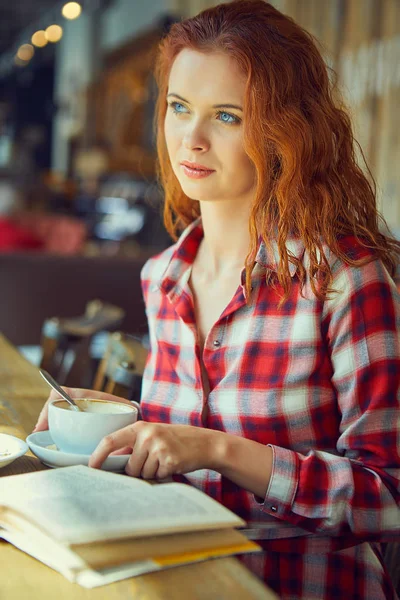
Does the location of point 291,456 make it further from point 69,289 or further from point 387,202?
point 387,202

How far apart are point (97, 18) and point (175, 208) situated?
39.2 feet

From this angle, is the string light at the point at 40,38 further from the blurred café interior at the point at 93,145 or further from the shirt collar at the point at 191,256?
the shirt collar at the point at 191,256

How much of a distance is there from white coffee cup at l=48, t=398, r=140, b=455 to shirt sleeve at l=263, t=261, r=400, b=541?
0.22 meters

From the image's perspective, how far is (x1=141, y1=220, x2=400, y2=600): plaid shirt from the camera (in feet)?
3.35

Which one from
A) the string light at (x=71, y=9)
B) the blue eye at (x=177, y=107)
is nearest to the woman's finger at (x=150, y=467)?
the blue eye at (x=177, y=107)

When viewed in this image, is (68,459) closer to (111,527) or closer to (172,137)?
(111,527)

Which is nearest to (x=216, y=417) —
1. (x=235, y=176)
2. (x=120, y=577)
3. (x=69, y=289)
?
(x=235, y=176)

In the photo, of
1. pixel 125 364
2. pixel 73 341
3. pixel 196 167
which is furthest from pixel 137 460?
pixel 73 341

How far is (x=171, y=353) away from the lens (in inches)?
51.6

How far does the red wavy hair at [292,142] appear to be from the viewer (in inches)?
46.2

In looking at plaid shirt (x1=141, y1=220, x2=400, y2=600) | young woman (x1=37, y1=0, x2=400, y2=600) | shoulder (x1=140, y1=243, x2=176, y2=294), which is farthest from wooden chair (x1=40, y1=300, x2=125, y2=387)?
plaid shirt (x1=141, y1=220, x2=400, y2=600)

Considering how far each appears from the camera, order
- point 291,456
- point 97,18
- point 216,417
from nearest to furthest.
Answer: point 291,456 < point 216,417 < point 97,18

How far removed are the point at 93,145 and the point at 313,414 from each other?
1127 cm

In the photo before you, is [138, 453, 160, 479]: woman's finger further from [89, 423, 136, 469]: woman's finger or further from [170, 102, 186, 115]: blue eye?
[170, 102, 186, 115]: blue eye
